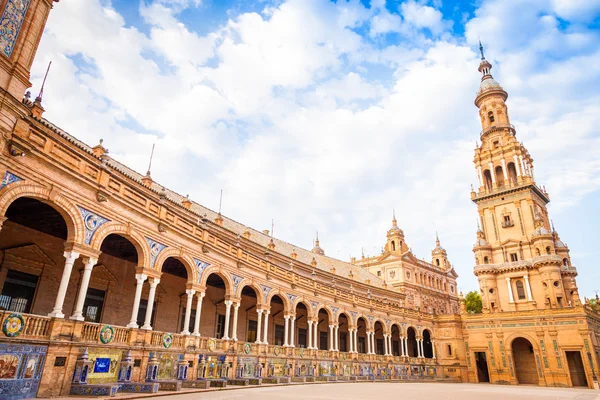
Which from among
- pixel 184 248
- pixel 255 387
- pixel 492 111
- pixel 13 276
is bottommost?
pixel 255 387

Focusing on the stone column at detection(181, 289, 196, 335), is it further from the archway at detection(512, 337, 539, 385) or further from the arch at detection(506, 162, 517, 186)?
the arch at detection(506, 162, 517, 186)

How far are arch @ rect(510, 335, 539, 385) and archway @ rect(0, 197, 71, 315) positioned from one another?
148ft

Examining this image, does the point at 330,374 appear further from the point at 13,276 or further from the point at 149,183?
the point at 13,276

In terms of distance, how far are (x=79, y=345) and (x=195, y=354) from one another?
6.93 m

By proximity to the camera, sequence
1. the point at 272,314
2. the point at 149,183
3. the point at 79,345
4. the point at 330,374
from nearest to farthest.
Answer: the point at 79,345 → the point at 149,183 → the point at 330,374 → the point at 272,314

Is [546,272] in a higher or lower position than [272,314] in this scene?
higher

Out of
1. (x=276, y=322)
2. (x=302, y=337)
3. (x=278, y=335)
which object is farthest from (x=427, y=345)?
(x=276, y=322)

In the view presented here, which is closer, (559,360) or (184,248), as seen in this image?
(184,248)

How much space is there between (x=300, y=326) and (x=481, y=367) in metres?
25.3

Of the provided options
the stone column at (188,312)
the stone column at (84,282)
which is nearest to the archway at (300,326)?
the stone column at (188,312)

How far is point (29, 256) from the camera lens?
1733 centimetres

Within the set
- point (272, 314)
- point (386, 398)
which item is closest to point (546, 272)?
point (272, 314)

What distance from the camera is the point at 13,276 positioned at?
16.9m

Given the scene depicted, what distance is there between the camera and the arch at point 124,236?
14430 mm
